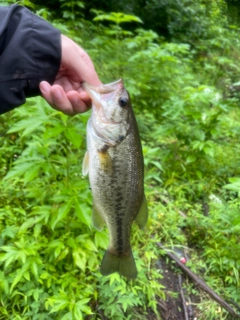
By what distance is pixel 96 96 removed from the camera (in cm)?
171

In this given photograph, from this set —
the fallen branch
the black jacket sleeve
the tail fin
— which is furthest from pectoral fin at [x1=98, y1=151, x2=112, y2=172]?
the fallen branch

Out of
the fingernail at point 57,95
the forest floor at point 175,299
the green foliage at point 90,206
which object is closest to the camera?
the fingernail at point 57,95

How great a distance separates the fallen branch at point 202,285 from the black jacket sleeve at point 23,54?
77.8 inches

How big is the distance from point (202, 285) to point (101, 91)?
1980 mm

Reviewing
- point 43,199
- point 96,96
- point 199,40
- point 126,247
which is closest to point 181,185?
point 43,199

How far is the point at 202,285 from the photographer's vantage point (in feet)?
9.66

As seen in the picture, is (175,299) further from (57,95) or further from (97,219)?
(57,95)

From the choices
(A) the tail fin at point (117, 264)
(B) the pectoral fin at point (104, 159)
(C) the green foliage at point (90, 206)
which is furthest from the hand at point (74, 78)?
(A) the tail fin at point (117, 264)

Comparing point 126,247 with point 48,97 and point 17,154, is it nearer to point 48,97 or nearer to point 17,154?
point 48,97

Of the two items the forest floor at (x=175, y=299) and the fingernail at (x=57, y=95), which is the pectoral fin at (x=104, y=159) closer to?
the fingernail at (x=57, y=95)

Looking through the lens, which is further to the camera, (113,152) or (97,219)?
(97,219)

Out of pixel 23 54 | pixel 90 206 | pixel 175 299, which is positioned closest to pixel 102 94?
pixel 23 54

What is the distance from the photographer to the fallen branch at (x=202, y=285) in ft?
9.22

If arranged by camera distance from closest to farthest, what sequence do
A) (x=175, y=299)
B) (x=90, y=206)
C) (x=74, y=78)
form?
1. (x=74, y=78)
2. (x=90, y=206)
3. (x=175, y=299)
